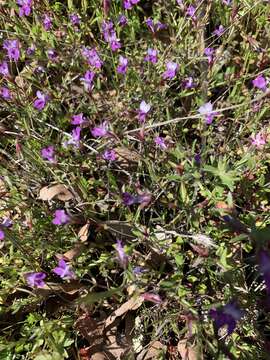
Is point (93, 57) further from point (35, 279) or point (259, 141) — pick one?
point (35, 279)

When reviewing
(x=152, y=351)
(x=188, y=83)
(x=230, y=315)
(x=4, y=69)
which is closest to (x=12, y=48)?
(x=4, y=69)

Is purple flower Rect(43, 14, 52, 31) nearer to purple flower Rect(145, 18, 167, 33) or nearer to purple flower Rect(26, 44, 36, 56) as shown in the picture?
purple flower Rect(26, 44, 36, 56)

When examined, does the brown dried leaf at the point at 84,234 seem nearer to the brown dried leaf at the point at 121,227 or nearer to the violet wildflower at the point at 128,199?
the brown dried leaf at the point at 121,227

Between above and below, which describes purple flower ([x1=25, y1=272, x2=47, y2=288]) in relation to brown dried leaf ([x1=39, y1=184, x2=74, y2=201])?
below

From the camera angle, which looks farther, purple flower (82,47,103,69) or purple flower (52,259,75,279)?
purple flower (82,47,103,69)

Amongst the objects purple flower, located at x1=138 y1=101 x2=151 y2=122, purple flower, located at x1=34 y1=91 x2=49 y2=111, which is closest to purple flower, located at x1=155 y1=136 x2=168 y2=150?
purple flower, located at x1=138 y1=101 x2=151 y2=122

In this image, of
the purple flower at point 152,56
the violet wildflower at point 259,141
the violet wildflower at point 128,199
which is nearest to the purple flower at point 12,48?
the purple flower at point 152,56
